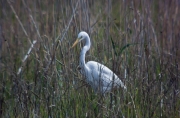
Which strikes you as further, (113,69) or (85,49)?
(85,49)

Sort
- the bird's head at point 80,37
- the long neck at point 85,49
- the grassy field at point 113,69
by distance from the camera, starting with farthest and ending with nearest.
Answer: the long neck at point 85,49
the bird's head at point 80,37
the grassy field at point 113,69

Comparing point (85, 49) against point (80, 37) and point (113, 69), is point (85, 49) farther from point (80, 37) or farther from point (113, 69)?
point (113, 69)

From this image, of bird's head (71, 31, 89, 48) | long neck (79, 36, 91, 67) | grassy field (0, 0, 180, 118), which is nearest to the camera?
grassy field (0, 0, 180, 118)

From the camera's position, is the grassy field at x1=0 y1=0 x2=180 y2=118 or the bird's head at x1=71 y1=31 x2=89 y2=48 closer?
the grassy field at x1=0 y1=0 x2=180 y2=118

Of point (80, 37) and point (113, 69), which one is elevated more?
point (80, 37)

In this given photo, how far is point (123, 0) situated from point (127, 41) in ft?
1.35

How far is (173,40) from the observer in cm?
457

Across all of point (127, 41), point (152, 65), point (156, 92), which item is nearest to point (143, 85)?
point (156, 92)

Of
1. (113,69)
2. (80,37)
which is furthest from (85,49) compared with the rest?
(113,69)

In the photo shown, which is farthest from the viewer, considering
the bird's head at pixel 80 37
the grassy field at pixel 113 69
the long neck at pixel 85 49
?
the long neck at pixel 85 49

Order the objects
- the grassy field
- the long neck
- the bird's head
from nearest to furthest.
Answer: the grassy field, the bird's head, the long neck

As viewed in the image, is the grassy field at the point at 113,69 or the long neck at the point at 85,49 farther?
the long neck at the point at 85,49

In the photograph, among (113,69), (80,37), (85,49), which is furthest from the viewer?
(85,49)

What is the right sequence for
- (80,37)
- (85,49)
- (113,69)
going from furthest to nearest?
(85,49), (80,37), (113,69)
